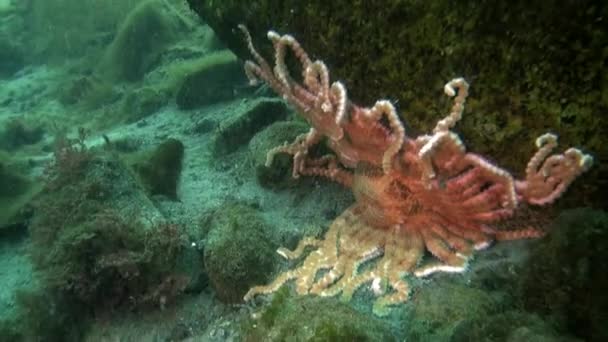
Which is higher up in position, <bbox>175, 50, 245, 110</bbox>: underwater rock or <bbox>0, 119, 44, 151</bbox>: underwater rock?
<bbox>175, 50, 245, 110</bbox>: underwater rock

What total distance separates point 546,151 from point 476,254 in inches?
39.2

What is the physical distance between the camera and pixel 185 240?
507cm

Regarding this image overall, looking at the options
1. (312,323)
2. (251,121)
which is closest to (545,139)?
(312,323)

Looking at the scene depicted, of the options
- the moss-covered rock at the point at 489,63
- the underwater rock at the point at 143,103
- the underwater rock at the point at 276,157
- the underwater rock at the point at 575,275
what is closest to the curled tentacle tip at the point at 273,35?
the moss-covered rock at the point at 489,63

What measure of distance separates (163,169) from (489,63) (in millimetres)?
4704

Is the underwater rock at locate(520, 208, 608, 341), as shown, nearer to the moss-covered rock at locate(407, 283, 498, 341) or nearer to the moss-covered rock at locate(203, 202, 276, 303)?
the moss-covered rock at locate(407, 283, 498, 341)

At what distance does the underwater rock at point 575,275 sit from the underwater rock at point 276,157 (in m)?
2.85

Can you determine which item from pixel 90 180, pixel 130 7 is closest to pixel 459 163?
pixel 90 180

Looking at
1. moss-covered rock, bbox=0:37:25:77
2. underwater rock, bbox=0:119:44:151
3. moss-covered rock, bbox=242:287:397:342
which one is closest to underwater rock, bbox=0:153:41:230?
underwater rock, bbox=0:119:44:151

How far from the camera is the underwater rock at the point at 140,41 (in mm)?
13047

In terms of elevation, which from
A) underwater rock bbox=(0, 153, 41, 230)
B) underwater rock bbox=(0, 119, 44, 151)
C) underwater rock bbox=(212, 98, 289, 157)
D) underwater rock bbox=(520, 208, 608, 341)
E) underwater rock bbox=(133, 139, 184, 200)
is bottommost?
underwater rock bbox=(0, 119, 44, 151)

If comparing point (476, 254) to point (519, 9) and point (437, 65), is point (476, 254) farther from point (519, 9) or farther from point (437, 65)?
point (519, 9)

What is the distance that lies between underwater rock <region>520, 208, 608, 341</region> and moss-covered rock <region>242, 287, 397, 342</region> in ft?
3.19

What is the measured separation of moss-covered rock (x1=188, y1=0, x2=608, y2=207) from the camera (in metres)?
2.82
